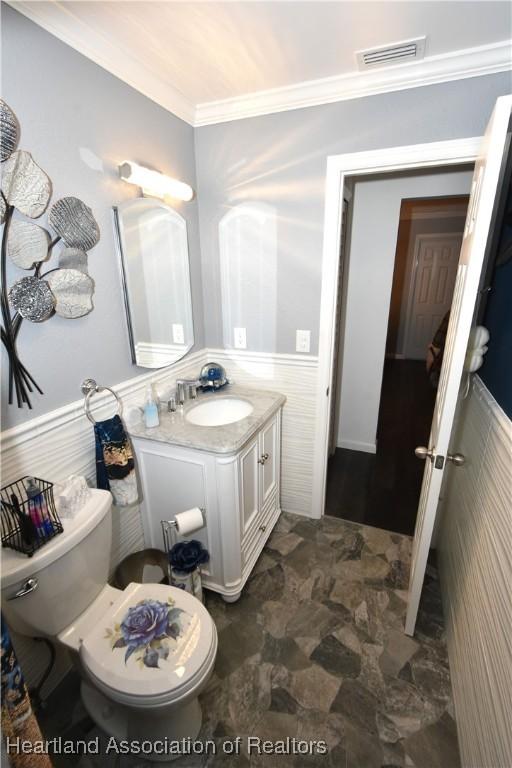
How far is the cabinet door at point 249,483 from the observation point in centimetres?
153

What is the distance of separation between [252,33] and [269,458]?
1797mm

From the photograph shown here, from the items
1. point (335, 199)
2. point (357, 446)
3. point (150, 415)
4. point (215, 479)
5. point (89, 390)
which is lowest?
point (357, 446)

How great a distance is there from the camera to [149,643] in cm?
104

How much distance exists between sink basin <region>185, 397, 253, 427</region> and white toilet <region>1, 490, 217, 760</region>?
2.40ft

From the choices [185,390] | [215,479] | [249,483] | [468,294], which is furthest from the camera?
[185,390]

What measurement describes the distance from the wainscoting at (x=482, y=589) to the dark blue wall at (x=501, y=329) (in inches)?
2.0

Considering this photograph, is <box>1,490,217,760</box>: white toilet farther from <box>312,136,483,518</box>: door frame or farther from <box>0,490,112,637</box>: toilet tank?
<box>312,136,483,518</box>: door frame

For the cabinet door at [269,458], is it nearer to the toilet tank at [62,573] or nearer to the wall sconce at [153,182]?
the toilet tank at [62,573]

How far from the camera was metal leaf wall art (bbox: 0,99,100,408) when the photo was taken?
100cm

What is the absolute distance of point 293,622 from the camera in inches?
60.7

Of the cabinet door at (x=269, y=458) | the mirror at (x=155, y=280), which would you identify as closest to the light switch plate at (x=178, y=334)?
the mirror at (x=155, y=280)

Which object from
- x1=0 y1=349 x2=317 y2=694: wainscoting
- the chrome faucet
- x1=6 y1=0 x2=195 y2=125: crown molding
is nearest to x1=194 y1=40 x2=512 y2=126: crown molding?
x1=6 y1=0 x2=195 y2=125: crown molding

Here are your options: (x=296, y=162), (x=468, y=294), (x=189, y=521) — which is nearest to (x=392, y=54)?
(x=296, y=162)

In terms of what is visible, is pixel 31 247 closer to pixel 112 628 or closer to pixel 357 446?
pixel 112 628
